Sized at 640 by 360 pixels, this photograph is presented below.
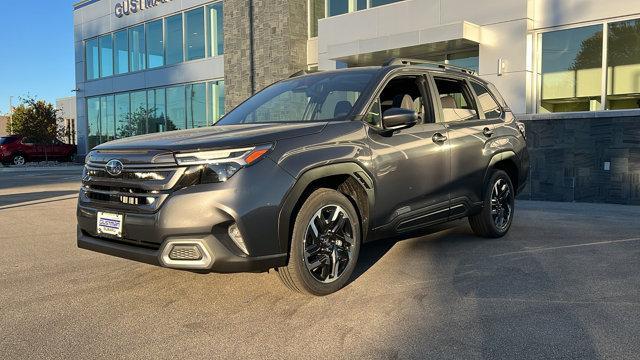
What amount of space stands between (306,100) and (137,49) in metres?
22.1

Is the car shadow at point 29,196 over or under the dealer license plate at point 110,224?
under

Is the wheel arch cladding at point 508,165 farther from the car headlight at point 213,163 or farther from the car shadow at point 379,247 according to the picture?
the car headlight at point 213,163

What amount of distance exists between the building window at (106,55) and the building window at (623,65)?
22.1m

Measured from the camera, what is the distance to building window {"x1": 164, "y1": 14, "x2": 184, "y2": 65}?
22.6m

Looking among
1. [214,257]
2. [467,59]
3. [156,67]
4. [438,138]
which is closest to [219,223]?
[214,257]

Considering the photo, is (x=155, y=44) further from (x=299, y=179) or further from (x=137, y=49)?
(x=299, y=179)

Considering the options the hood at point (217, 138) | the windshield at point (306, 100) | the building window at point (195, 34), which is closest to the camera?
the hood at point (217, 138)

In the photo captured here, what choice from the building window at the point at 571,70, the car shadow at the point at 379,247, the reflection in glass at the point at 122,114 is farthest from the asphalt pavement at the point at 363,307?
the reflection in glass at the point at 122,114

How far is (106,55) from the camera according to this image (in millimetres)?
26859

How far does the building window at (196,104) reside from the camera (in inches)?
851

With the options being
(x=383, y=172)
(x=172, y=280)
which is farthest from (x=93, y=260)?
(x=383, y=172)

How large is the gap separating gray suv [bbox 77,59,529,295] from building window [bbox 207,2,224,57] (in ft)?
53.7

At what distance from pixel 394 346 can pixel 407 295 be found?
100cm

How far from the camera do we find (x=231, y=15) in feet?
65.2
